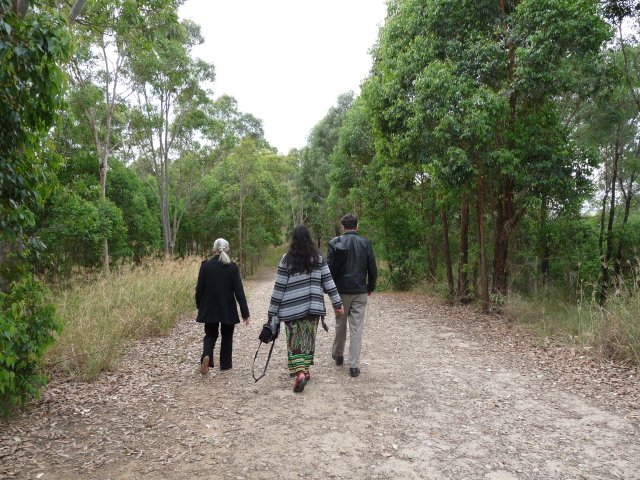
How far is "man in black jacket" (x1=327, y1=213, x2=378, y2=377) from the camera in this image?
5.78 meters

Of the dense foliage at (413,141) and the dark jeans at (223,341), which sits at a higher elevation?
the dense foliage at (413,141)

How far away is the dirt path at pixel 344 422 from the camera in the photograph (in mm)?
3447

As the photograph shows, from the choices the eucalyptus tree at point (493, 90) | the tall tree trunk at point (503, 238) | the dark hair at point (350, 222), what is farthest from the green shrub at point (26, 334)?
the tall tree trunk at point (503, 238)

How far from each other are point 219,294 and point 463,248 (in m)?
8.67

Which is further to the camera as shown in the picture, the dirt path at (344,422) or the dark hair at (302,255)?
the dark hair at (302,255)

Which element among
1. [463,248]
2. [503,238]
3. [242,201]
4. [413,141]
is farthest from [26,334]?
[242,201]

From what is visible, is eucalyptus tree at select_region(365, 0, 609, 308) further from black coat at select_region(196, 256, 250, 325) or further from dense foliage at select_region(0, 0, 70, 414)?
dense foliage at select_region(0, 0, 70, 414)

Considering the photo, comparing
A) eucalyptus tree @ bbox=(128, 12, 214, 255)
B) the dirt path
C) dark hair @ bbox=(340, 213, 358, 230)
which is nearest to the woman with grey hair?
the dirt path

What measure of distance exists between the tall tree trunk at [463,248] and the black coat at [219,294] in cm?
745

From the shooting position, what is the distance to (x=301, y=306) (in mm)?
5293

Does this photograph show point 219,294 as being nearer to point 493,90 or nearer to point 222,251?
point 222,251

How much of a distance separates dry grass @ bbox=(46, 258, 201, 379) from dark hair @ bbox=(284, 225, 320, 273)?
278cm

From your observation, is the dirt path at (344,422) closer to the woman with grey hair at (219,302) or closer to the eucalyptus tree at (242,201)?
the woman with grey hair at (219,302)

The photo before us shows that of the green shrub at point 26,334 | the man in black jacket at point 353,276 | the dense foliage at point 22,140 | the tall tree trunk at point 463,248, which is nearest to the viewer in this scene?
the dense foliage at point 22,140
